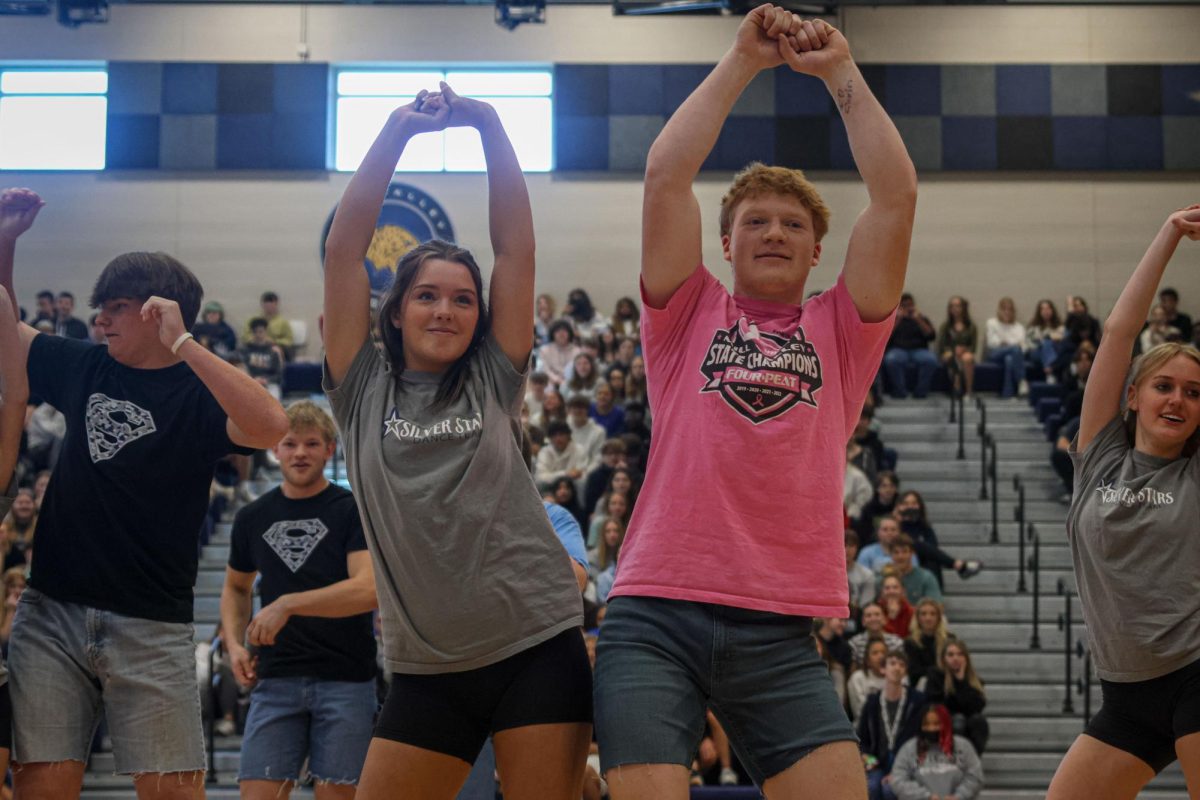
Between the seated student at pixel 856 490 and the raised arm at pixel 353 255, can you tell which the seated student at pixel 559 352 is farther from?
the raised arm at pixel 353 255

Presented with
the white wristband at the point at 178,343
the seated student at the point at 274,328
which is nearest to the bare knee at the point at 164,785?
the white wristband at the point at 178,343

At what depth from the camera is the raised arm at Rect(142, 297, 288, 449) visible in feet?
12.8

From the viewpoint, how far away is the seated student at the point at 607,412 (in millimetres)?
15273

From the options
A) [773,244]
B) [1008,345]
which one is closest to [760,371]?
[773,244]

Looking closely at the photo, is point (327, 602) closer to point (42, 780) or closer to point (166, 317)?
point (42, 780)

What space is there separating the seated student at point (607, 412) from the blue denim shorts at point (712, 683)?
11.6 meters

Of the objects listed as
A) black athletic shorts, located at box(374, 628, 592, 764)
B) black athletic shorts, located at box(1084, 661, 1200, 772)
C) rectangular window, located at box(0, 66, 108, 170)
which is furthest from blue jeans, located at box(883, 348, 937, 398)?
black athletic shorts, located at box(374, 628, 592, 764)

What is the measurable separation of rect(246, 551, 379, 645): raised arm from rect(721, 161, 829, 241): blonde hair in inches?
75.2

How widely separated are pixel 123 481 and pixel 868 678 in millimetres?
7504

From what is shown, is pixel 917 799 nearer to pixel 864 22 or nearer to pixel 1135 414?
pixel 1135 414

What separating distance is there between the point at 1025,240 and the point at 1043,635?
8.70m

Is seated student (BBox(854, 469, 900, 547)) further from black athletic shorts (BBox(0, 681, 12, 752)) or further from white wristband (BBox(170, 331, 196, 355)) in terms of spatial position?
black athletic shorts (BBox(0, 681, 12, 752))

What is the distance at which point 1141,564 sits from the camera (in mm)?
4527

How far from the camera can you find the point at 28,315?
19.3m
